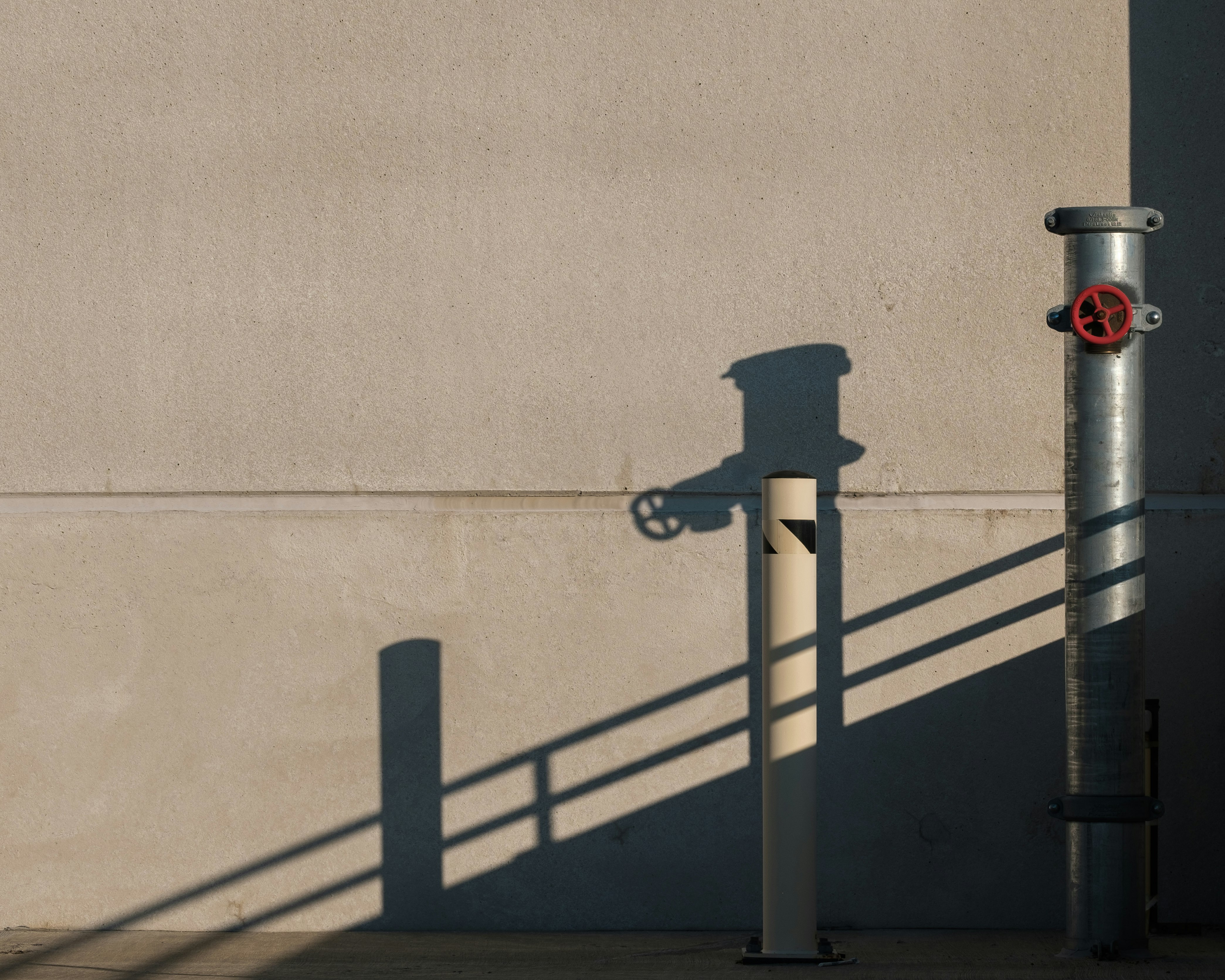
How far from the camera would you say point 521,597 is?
13.7ft

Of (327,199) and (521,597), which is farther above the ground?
(327,199)

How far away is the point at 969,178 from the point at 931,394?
80cm

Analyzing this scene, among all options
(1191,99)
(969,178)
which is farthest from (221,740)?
(1191,99)

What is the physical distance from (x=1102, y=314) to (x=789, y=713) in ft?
4.81

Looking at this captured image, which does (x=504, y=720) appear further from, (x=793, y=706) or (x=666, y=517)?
(x=793, y=706)

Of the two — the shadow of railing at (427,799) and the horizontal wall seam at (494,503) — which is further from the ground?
the horizontal wall seam at (494,503)

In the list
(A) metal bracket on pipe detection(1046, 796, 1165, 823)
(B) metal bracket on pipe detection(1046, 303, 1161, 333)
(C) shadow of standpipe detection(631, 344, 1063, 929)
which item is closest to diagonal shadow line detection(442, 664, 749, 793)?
(C) shadow of standpipe detection(631, 344, 1063, 929)

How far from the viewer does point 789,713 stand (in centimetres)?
335

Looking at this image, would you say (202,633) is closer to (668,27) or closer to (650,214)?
(650,214)

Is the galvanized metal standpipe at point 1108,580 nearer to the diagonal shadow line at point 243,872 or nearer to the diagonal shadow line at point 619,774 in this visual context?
the diagonal shadow line at point 619,774

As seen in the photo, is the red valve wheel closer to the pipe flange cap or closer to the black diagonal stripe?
the pipe flange cap

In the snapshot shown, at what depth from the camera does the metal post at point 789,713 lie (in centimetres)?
334

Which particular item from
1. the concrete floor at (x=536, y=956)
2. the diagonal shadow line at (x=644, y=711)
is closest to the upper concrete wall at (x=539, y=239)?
the diagonal shadow line at (x=644, y=711)

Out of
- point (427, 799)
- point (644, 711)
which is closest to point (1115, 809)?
point (644, 711)
